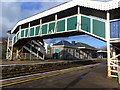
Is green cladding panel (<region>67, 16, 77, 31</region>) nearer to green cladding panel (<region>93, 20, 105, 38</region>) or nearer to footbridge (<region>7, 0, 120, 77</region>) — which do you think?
footbridge (<region>7, 0, 120, 77</region>)

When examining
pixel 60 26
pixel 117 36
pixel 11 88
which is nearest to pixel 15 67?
pixel 60 26

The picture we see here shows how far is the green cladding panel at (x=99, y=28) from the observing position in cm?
1074

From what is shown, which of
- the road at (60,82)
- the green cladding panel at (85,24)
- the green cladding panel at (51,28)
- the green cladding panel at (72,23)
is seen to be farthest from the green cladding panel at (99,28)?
the green cladding panel at (51,28)

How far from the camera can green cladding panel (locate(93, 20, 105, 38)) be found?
10.7 meters

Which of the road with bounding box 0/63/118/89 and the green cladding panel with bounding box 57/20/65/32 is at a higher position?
the green cladding panel with bounding box 57/20/65/32

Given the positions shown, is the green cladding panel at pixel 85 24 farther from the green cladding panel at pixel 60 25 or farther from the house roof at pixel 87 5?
the green cladding panel at pixel 60 25

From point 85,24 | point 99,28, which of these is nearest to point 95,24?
point 99,28

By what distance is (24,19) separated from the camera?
61.3 feet

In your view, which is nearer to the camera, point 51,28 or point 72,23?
point 72,23

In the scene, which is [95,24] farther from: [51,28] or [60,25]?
[51,28]

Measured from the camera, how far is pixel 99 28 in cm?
1088

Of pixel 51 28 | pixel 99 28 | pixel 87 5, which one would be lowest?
pixel 99 28

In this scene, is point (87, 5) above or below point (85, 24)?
above

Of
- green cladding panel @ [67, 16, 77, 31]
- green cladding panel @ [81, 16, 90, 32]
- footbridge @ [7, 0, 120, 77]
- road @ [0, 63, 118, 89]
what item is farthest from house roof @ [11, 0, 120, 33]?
road @ [0, 63, 118, 89]
